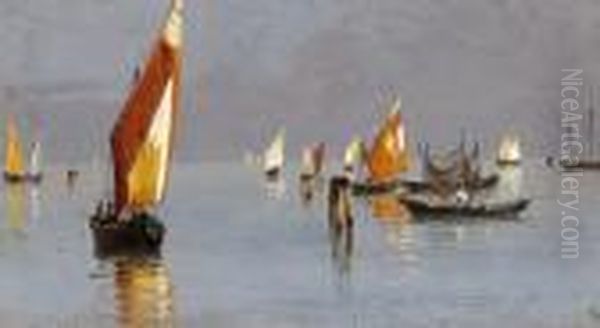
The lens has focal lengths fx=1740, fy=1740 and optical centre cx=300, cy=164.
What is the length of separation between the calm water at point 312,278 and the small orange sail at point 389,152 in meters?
17.1

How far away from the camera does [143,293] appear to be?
2534 inches

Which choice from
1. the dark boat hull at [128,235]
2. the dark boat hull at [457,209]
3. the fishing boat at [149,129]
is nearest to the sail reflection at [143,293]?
the dark boat hull at [128,235]

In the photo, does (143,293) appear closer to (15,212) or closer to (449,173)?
(449,173)

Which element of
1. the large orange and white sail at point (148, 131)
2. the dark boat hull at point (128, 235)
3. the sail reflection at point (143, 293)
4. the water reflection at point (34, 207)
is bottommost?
the sail reflection at point (143, 293)

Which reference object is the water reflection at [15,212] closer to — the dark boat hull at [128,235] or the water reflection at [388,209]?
the water reflection at [388,209]

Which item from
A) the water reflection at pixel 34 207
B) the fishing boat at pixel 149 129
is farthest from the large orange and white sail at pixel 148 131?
the water reflection at pixel 34 207

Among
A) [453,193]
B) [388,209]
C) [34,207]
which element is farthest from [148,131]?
[34,207]

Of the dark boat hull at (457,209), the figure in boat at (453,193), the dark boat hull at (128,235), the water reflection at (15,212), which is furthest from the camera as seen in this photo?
the water reflection at (15,212)

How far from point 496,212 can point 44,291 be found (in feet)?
178

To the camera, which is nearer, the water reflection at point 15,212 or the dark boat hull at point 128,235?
the dark boat hull at point 128,235

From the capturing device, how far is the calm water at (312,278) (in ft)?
183

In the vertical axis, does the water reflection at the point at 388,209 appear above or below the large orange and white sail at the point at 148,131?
below

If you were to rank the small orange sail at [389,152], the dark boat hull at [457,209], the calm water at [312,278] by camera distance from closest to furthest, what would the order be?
the calm water at [312,278]
the dark boat hull at [457,209]
the small orange sail at [389,152]

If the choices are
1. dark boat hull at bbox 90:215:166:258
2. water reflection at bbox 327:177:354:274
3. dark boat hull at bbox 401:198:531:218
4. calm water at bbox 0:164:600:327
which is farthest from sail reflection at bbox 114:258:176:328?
dark boat hull at bbox 401:198:531:218
